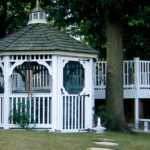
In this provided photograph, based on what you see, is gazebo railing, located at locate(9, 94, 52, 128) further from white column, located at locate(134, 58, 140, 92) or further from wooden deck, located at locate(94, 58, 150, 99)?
white column, located at locate(134, 58, 140, 92)

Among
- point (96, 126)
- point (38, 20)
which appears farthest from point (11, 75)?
point (96, 126)

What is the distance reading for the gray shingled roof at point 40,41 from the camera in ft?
42.6

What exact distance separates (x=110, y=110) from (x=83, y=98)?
143 cm

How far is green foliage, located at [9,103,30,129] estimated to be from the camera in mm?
12742

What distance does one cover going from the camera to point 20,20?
20422mm

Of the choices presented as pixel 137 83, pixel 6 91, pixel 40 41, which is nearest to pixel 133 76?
pixel 137 83

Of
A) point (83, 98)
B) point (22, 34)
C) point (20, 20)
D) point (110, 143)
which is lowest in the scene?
point (110, 143)

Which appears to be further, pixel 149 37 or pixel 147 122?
pixel 149 37

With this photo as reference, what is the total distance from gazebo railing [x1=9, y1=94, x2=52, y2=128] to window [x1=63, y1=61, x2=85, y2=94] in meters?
0.86

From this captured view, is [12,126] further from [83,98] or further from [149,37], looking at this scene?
[149,37]

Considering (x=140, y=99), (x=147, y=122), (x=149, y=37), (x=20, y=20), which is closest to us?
(x=147, y=122)

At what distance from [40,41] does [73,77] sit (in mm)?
1712

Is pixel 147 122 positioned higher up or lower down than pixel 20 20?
lower down

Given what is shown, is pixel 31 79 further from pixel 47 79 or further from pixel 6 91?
pixel 6 91
